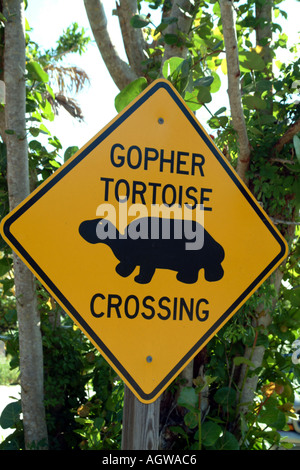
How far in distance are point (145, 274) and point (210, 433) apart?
1233 mm

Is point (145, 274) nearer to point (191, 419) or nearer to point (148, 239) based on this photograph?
point (148, 239)

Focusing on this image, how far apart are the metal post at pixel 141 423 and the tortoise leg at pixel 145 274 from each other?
428 millimetres

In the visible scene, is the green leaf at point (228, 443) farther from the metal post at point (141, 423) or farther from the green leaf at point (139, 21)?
the green leaf at point (139, 21)

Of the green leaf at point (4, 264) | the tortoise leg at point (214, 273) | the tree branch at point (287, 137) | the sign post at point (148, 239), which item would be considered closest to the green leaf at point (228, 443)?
the sign post at point (148, 239)

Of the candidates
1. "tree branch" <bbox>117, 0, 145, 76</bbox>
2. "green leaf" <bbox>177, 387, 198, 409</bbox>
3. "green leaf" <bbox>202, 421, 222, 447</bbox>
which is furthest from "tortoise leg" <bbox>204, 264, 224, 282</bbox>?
"tree branch" <bbox>117, 0, 145, 76</bbox>

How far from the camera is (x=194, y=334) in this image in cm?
188

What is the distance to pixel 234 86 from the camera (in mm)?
2455

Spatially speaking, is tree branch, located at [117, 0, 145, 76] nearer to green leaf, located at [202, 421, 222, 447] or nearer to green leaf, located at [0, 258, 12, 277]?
green leaf, located at [0, 258, 12, 277]

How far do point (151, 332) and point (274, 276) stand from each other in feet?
4.22

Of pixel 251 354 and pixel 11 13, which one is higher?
pixel 11 13

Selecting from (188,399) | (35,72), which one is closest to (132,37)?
(35,72)

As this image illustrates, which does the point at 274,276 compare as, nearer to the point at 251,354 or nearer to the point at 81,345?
the point at 251,354

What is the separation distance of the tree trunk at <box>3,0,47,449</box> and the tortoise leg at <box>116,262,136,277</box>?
1362 millimetres
